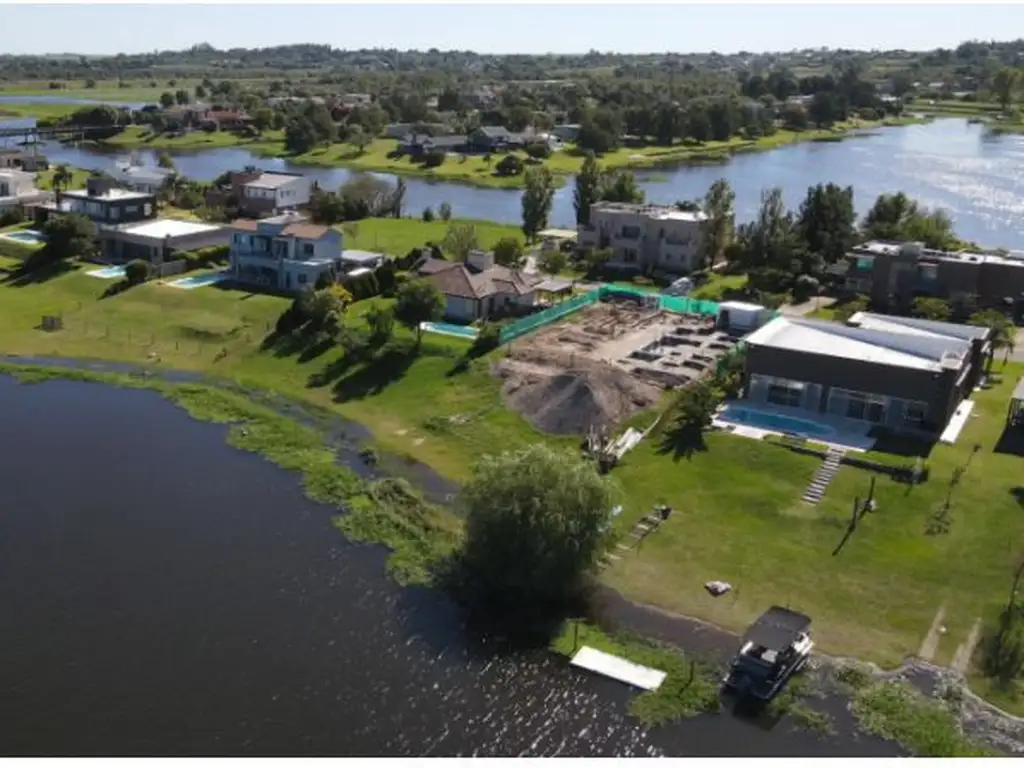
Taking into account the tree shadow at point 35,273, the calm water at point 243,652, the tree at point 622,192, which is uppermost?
the tree at point 622,192

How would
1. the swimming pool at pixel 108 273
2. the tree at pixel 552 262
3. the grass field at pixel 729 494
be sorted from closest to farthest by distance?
the grass field at pixel 729 494, the swimming pool at pixel 108 273, the tree at pixel 552 262

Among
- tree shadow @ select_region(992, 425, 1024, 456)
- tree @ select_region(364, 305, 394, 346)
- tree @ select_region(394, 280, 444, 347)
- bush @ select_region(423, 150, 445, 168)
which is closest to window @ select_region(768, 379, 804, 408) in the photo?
tree shadow @ select_region(992, 425, 1024, 456)

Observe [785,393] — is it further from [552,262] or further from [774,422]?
[552,262]

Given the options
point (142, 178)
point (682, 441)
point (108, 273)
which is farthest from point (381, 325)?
point (142, 178)

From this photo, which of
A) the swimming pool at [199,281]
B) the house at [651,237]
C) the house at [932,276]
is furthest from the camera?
the house at [651,237]

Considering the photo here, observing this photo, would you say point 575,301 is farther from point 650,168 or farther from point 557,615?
point 650,168

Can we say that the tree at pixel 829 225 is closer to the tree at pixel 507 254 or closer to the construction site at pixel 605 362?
the construction site at pixel 605 362

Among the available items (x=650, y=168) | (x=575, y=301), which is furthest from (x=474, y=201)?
(x=575, y=301)

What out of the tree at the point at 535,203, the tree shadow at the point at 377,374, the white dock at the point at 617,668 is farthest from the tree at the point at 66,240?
the white dock at the point at 617,668
